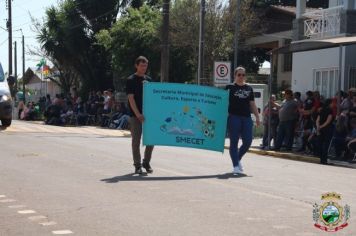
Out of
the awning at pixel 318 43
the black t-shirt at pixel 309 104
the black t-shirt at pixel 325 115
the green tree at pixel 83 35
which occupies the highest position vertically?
the green tree at pixel 83 35

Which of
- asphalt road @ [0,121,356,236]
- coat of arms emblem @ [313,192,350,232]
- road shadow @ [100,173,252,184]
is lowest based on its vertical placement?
asphalt road @ [0,121,356,236]

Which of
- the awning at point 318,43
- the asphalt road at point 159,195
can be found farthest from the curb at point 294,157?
the awning at point 318,43

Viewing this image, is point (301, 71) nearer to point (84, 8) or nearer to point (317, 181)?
point (317, 181)

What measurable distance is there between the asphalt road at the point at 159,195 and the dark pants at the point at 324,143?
38.9 inches

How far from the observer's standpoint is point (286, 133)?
657 inches

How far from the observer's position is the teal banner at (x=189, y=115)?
10.8 m

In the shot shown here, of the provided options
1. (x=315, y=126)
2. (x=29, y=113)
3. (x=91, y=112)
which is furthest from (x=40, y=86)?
(x=315, y=126)

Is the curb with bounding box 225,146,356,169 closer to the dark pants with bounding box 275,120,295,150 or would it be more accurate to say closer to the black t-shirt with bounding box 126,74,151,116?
the dark pants with bounding box 275,120,295,150

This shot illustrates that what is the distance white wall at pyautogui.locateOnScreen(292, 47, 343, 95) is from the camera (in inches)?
856

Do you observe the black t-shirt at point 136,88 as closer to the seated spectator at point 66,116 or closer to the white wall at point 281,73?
the seated spectator at point 66,116

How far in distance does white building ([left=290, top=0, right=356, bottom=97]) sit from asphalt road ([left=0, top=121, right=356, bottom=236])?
8.64 metres

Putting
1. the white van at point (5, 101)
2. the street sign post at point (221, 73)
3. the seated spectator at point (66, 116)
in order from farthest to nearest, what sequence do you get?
the seated spectator at point (66, 116) < the street sign post at point (221, 73) < the white van at point (5, 101)

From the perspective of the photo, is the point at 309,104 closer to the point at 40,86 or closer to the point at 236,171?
the point at 236,171

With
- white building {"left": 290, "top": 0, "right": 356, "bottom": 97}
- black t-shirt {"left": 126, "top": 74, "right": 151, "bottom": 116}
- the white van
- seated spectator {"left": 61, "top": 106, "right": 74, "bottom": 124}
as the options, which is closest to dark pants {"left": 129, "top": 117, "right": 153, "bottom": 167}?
black t-shirt {"left": 126, "top": 74, "right": 151, "bottom": 116}
